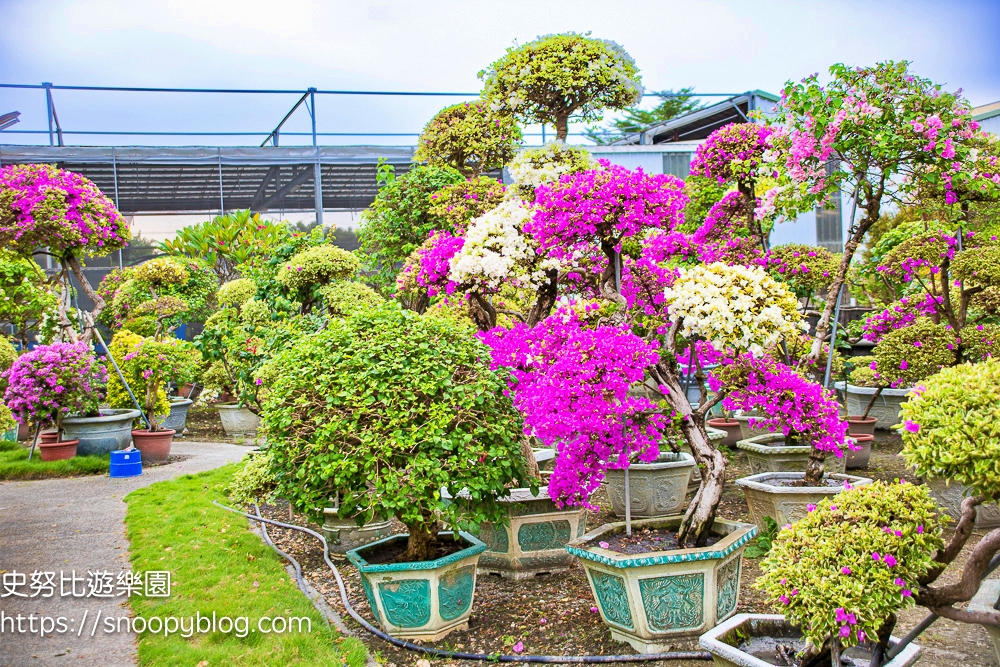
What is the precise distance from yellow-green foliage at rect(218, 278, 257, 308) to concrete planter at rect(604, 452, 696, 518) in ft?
20.8

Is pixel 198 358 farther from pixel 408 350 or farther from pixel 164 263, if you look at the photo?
pixel 408 350

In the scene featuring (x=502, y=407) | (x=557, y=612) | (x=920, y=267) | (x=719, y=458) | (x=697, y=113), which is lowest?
(x=557, y=612)

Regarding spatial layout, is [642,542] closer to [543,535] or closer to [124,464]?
[543,535]

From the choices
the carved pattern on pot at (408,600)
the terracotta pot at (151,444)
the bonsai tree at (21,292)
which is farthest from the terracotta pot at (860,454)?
the bonsai tree at (21,292)

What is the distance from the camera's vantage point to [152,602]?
3609 mm

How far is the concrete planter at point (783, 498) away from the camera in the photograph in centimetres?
414

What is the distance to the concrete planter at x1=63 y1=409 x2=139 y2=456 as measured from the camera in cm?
731

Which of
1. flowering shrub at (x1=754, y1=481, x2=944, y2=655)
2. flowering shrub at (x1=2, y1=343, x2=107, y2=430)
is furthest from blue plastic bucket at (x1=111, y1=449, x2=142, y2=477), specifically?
flowering shrub at (x1=754, y1=481, x2=944, y2=655)

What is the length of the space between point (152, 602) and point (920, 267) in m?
5.68

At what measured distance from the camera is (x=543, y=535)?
4.16 m

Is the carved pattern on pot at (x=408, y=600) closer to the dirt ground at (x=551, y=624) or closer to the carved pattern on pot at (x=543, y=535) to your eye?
the dirt ground at (x=551, y=624)

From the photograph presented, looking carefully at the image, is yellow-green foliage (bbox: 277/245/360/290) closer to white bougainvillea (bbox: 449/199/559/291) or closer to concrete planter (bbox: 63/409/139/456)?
concrete planter (bbox: 63/409/139/456)

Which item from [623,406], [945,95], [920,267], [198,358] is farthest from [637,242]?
[198,358]

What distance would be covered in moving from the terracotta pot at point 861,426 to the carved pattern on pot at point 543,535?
361 centimetres
